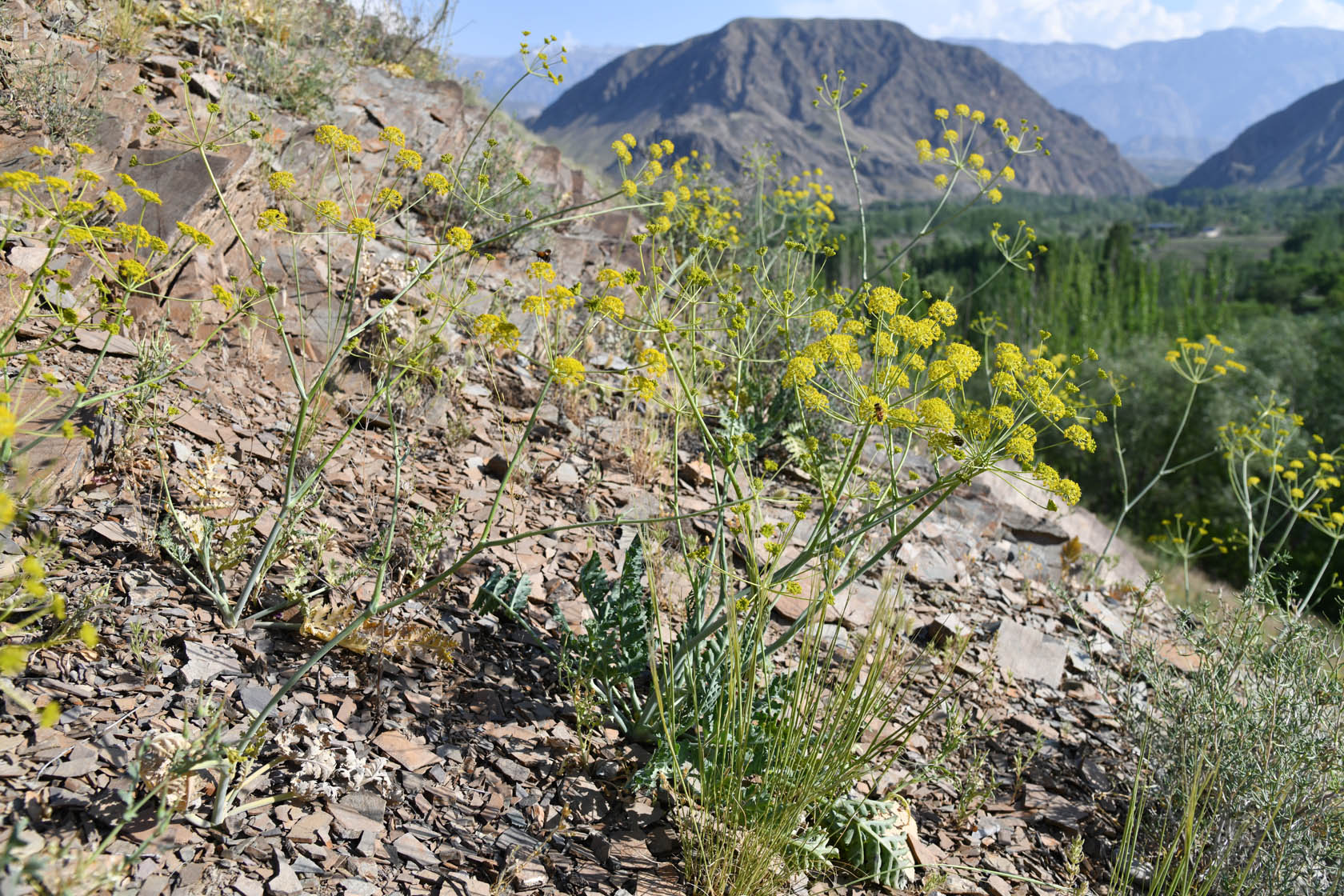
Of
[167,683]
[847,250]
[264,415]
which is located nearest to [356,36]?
[264,415]

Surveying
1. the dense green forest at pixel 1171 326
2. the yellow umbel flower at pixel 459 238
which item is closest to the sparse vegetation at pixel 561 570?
the yellow umbel flower at pixel 459 238

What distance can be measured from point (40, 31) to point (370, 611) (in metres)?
5.08

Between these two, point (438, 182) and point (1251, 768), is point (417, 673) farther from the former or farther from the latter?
point (1251, 768)


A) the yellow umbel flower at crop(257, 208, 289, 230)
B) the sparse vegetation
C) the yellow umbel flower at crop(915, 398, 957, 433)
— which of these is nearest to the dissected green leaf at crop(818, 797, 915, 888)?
the sparse vegetation

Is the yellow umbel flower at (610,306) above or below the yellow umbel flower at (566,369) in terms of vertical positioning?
above

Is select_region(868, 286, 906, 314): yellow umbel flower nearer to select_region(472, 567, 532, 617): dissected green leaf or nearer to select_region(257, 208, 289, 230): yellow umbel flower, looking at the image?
select_region(472, 567, 532, 617): dissected green leaf

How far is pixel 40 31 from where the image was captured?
4.73 meters

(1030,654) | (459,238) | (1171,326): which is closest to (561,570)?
(459,238)

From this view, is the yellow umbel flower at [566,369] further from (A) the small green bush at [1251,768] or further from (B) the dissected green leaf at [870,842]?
(A) the small green bush at [1251,768]

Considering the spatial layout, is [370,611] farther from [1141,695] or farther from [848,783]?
[1141,695]

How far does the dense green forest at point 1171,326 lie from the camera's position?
1823 cm

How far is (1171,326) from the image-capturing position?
40.0 meters

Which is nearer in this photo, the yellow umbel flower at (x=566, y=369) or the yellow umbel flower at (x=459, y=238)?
the yellow umbel flower at (x=566, y=369)

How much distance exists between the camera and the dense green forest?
718 inches
